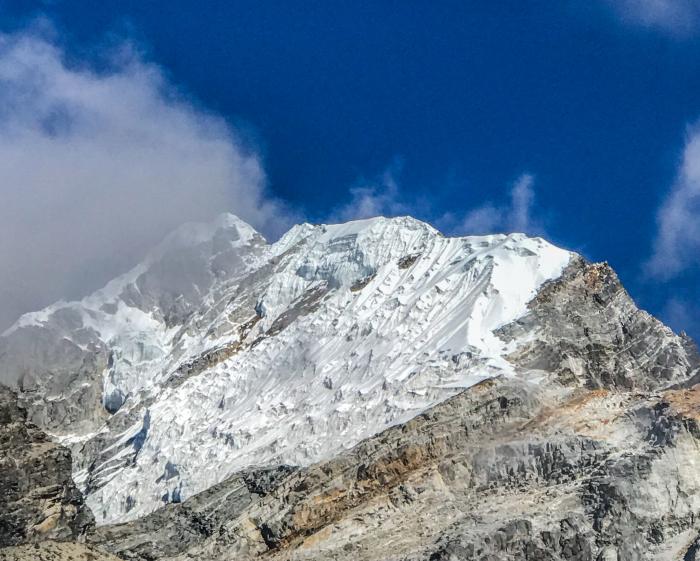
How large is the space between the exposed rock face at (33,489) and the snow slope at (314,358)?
40.3 m

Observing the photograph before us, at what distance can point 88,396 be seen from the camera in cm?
18025

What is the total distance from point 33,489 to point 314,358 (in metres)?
69.0

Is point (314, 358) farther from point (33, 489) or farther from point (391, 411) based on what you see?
point (33, 489)

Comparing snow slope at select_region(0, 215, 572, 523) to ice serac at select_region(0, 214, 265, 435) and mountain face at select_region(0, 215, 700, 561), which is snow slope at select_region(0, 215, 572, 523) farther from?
ice serac at select_region(0, 214, 265, 435)

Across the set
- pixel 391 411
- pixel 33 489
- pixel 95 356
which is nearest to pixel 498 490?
pixel 391 411

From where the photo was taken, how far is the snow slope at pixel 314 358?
118 metres

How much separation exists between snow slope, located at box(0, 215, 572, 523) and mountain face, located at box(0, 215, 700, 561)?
341 mm

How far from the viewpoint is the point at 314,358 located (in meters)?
138

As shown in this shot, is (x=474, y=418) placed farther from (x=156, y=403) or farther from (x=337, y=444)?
(x=156, y=403)

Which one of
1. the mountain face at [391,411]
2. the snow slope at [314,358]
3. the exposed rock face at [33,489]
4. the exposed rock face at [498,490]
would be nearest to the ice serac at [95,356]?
the mountain face at [391,411]

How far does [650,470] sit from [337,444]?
107 ft

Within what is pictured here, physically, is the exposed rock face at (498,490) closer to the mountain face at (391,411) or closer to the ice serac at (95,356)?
the mountain face at (391,411)

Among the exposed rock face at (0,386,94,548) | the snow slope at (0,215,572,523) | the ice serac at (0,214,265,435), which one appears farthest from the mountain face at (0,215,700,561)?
the exposed rock face at (0,386,94,548)

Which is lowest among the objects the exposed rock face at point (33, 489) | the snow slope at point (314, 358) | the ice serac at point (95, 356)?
the exposed rock face at point (33, 489)
